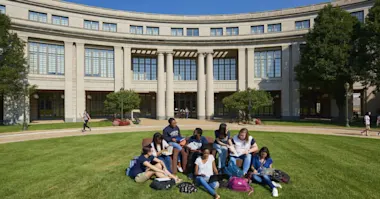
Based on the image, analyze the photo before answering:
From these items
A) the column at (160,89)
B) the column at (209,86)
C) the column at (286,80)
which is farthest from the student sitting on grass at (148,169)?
the column at (286,80)

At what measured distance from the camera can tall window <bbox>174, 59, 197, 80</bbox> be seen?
3698 cm

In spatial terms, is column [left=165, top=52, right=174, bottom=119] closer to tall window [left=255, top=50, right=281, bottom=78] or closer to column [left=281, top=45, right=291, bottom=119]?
tall window [left=255, top=50, right=281, bottom=78]

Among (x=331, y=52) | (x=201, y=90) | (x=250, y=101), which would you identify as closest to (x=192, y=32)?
(x=201, y=90)

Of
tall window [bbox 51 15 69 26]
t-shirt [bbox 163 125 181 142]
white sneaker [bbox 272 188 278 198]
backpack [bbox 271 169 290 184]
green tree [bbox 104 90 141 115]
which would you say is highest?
tall window [bbox 51 15 69 26]

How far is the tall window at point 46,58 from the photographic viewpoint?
27984 mm

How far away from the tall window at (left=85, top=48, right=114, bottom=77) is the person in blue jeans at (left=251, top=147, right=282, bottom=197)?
99.2 feet

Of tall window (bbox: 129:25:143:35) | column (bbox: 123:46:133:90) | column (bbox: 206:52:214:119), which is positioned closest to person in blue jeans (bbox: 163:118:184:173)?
column (bbox: 206:52:214:119)

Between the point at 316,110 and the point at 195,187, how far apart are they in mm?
39022

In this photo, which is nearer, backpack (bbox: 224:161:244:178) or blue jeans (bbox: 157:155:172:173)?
backpack (bbox: 224:161:244:178)

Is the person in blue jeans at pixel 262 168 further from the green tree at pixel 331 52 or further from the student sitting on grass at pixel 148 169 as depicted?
the green tree at pixel 331 52

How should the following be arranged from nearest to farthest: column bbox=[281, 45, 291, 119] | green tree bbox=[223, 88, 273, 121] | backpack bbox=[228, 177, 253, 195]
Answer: backpack bbox=[228, 177, 253, 195] < green tree bbox=[223, 88, 273, 121] < column bbox=[281, 45, 291, 119]

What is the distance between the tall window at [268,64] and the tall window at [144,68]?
17355 millimetres

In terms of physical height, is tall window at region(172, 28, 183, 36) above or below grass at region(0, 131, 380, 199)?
above

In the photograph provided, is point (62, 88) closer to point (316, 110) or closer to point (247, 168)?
point (247, 168)
